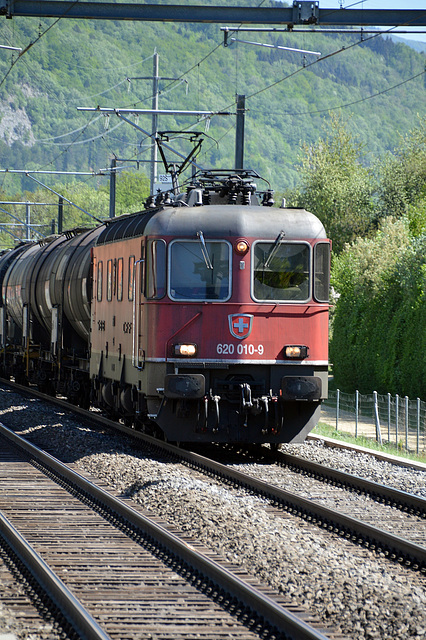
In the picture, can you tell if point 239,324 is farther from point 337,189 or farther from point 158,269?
→ point 337,189

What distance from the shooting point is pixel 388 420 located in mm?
18375

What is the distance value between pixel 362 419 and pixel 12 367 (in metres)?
11.7

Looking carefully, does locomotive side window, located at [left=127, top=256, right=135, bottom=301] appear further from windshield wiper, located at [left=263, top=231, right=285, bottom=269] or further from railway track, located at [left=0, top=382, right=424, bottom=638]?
railway track, located at [left=0, top=382, right=424, bottom=638]

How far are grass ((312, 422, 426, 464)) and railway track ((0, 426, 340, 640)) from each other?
6701 mm

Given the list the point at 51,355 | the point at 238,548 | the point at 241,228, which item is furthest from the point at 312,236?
the point at 51,355

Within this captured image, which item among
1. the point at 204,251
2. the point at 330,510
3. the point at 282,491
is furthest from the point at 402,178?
the point at 330,510

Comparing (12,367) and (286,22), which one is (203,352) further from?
(12,367)

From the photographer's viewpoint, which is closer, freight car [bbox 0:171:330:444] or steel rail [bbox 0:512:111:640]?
steel rail [bbox 0:512:111:640]

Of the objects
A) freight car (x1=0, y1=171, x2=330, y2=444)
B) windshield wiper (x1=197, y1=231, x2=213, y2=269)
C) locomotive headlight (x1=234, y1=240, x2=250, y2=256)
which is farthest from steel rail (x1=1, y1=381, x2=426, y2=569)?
locomotive headlight (x1=234, y1=240, x2=250, y2=256)

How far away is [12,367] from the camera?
2942 cm

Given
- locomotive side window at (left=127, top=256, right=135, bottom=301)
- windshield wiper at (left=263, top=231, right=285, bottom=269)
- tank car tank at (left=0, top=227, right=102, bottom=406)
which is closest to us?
windshield wiper at (left=263, top=231, right=285, bottom=269)

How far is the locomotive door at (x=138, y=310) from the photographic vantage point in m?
14.3

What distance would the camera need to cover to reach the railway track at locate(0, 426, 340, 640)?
666 centimetres

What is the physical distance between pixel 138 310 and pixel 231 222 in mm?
1927
